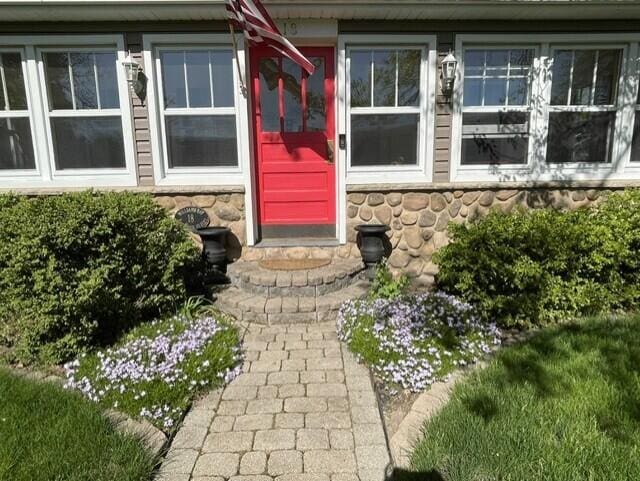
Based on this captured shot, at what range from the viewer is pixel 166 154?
4566mm

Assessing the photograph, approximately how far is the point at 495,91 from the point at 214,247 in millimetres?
3527

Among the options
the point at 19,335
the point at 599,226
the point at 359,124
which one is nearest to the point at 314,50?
the point at 359,124

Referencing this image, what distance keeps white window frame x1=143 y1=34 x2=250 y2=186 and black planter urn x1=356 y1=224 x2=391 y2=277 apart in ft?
4.74

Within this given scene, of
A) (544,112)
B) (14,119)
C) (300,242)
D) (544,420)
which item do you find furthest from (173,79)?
(544,420)

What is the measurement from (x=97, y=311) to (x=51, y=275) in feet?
1.38

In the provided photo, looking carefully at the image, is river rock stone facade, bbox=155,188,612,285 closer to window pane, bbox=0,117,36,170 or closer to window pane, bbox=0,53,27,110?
window pane, bbox=0,117,36,170

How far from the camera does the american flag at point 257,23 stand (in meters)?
3.57

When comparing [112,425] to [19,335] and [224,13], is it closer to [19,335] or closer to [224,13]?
[19,335]

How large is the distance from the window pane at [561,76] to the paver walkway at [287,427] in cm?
382

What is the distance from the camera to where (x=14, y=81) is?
4.39m

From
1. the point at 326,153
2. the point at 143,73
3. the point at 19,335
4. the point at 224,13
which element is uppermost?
the point at 224,13

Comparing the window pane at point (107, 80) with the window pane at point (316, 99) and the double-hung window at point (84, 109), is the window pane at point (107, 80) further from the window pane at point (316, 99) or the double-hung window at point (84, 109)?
the window pane at point (316, 99)

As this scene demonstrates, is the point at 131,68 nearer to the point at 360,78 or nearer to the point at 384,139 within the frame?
the point at 360,78

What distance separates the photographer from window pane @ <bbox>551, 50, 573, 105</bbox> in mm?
4559
